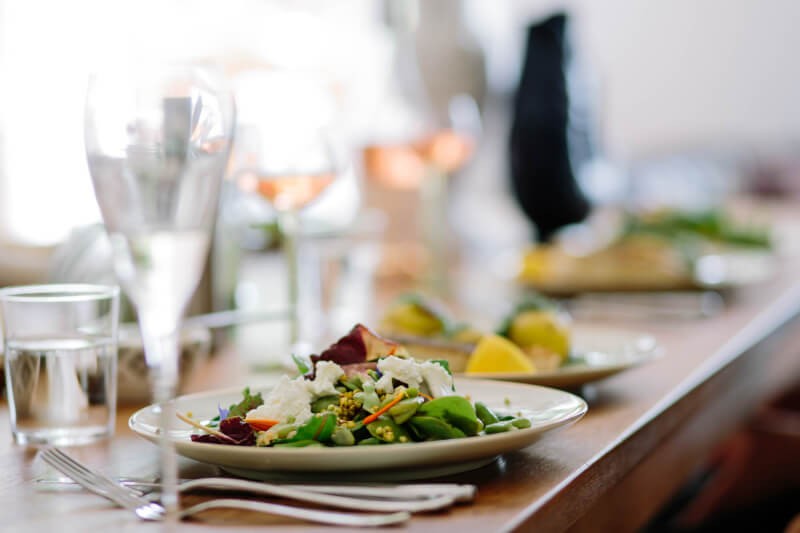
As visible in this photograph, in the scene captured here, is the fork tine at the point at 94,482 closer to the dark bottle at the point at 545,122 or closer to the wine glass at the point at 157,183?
the wine glass at the point at 157,183

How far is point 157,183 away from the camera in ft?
1.60

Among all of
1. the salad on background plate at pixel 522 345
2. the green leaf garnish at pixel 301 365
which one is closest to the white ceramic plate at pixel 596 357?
the salad on background plate at pixel 522 345

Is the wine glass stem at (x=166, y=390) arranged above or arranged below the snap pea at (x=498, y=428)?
above

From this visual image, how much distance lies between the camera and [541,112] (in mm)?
2234

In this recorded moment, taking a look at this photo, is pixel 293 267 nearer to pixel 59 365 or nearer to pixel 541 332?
pixel 541 332

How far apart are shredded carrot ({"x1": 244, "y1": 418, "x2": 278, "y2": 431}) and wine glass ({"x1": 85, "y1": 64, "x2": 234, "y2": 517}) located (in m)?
0.10

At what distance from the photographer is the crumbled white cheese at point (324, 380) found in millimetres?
592

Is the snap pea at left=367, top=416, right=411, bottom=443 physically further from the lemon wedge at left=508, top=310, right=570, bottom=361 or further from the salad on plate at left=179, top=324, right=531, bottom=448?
the lemon wedge at left=508, top=310, right=570, bottom=361

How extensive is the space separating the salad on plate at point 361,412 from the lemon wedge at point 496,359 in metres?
0.21

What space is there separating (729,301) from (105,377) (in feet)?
4.05

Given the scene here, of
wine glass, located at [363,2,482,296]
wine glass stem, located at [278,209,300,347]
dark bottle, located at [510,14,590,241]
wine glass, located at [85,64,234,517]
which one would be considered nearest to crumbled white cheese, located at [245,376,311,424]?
wine glass, located at [85,64,234,517]

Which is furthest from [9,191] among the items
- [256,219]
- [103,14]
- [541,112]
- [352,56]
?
[541,112]

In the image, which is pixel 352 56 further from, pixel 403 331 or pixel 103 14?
pixel 403 331

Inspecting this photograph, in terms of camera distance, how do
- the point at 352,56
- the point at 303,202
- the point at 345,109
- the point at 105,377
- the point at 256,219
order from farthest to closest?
the point at 352,56
the point at 345,109
the point at 256,219
the point at 303,202
the point at 105,377
